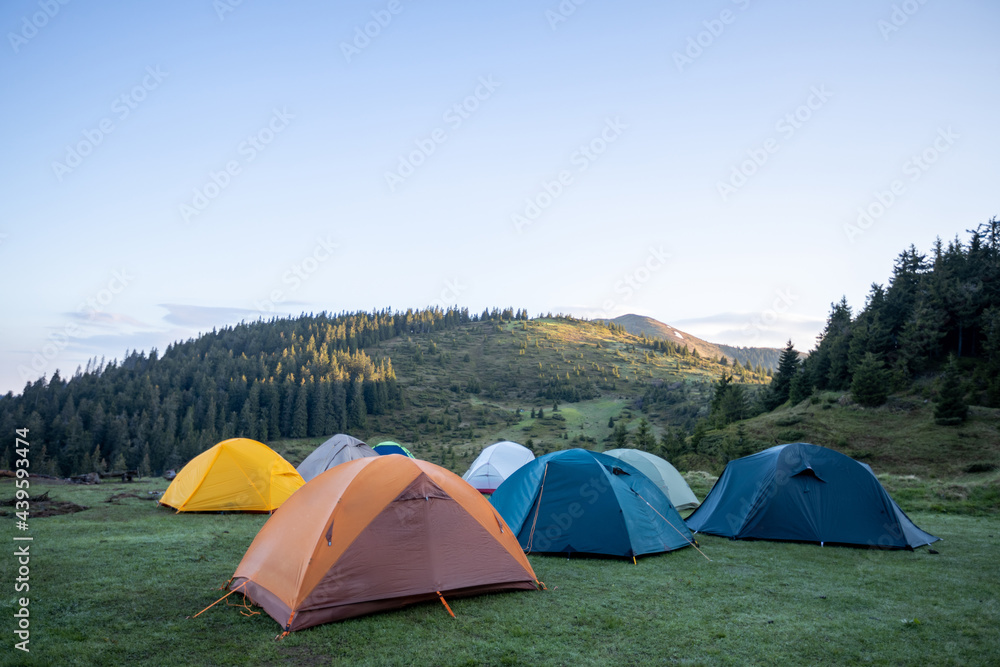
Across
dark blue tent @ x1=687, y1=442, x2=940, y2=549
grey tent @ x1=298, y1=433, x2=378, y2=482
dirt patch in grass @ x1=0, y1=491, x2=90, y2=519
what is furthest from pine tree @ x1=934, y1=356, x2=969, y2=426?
dirt patch in grass @ x1=0, y1=491, x2=90, y2=519

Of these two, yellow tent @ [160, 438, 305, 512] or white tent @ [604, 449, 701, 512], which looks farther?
white tent @ [604, 449, 701, 512]

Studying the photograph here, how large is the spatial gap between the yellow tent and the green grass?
380 cm

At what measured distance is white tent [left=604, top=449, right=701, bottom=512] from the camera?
17.4m

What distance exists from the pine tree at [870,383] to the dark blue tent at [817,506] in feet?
109

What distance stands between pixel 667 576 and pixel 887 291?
55.0 metres

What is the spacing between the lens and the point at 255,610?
691cm

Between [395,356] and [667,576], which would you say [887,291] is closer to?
[667,576]

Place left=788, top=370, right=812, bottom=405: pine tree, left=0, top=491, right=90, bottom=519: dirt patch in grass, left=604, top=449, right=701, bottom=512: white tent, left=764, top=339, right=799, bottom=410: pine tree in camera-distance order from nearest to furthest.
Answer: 1. left=0, top=491, right=90, bottom=519: dirt patch in grass
2. left=604, top=449, right=701, bottom=512: white tent
3. left=788, top=370, right=812, bottom=405: pine tree
4. left=764, top=339, right=799, bottom=410: pine tree

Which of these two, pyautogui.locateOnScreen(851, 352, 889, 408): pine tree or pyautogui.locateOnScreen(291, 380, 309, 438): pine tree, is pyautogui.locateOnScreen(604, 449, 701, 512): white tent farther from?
pyautogui.locateOnScreen(291, 380, 309, 438): pine tree

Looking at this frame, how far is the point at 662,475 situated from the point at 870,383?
31986 millimetres

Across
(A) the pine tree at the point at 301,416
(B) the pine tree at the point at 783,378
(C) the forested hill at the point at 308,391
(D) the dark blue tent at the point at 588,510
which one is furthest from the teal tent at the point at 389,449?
(A) the pine tree at the point at 301,416

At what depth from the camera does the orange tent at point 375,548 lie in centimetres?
671

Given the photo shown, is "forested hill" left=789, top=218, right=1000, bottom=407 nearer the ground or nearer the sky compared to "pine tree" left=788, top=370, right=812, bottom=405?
nearer the sky

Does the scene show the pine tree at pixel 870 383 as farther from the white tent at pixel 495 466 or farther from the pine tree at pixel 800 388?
the white tent at pixel 495 466
